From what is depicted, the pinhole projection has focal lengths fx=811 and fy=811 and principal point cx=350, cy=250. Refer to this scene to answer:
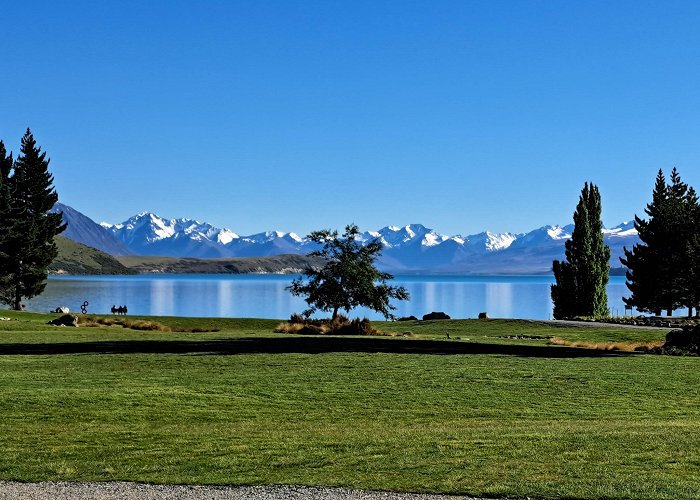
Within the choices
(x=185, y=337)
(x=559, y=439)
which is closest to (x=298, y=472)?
(x=559, y=439)

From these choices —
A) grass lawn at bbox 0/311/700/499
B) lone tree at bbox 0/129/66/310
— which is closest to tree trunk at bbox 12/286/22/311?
lone tree at bbox 0/129/66/310

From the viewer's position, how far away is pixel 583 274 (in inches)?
2958

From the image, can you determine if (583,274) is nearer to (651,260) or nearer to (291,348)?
(651,260)

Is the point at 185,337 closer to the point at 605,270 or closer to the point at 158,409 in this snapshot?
the point at 158,409

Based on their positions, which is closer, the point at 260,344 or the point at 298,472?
the point at 298,472

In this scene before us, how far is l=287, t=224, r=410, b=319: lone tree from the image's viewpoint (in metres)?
60.9

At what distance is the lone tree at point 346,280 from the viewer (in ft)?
200

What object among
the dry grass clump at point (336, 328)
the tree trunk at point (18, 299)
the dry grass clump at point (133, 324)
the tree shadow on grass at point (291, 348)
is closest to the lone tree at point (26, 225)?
the tree trunk at point (18, 299)

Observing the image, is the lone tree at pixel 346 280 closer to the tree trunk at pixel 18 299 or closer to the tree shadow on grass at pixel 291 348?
the tree shadow on grass at pixel 291 348

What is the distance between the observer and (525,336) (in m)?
48.9

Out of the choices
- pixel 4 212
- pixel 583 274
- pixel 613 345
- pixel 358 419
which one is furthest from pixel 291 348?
pixel 4 212

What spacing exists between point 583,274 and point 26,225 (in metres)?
55.3

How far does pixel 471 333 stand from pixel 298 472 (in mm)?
42051

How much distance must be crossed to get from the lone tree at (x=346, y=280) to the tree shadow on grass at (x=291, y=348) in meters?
19.8
